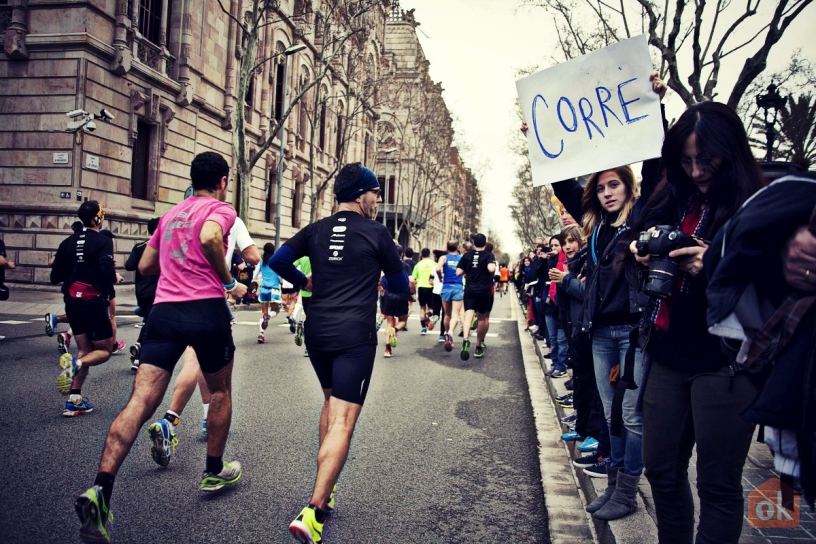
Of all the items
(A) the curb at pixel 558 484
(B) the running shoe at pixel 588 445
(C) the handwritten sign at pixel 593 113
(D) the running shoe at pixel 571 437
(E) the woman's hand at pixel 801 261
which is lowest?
(A) the curb at pixel 558 484

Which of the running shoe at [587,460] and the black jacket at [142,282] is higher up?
the black jacket at [142,282]

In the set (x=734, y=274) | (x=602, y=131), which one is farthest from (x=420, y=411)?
(x=734, y=274)

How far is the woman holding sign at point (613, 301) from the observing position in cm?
344

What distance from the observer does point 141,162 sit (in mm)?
22203

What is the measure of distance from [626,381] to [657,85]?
5.21 ft

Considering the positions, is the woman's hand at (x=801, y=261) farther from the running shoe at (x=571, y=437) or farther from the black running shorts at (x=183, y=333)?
the running shoe at (x=571, y=437)

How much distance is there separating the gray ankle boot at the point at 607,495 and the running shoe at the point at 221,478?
7.08 ft

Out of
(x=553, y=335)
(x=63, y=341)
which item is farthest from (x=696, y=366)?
(x=553, y=335)

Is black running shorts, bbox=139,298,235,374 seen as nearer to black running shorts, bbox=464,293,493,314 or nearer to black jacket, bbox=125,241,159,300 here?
black jacket, bbox=125,241,159,300

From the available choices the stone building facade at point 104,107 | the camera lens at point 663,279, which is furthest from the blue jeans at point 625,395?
the stone building facade at point 104,107

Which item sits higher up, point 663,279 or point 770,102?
point 770,102

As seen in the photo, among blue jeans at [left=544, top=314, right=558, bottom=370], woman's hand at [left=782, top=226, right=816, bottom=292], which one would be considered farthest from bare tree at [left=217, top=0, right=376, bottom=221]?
woman's hand at [left=782, top=226, right=816, bottom=292]

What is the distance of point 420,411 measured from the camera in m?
6.79

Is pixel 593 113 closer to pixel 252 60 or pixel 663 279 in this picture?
pixel 663 279
